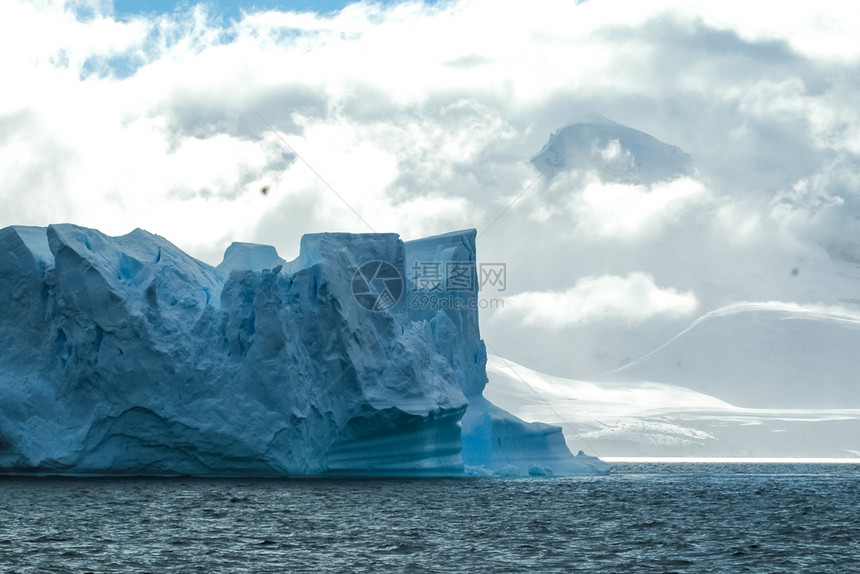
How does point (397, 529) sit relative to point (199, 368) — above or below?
below

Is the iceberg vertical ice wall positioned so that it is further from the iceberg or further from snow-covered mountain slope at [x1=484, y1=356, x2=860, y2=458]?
snow-covered mountain slope at [x1=484, y1=356, x2=860, y2=458]

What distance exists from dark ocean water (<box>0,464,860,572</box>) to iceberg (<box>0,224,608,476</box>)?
0.97m

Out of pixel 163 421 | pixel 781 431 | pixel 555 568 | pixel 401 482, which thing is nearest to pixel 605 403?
pixel 781 431

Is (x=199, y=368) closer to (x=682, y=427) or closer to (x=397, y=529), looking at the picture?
(x=397, y=529)

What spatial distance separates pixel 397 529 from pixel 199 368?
980 cm

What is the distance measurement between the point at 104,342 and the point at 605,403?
84043 millimetres

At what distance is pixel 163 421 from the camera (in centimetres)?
2675

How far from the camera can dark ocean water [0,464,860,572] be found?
607 inches

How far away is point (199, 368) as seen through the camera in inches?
1070

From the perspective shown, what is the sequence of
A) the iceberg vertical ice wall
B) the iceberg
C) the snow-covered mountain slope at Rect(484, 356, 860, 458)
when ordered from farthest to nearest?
the snow-covered mountain slope at Rect(484, 356, 860, 458)
the iceberg vertical ice wall
the iceberg

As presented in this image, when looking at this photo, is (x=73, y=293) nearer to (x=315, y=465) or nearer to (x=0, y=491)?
(x=0, y=491)

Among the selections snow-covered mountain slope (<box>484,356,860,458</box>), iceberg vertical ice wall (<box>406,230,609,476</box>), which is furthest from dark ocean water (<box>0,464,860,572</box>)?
snow-covered mountain slope (<box>484,356,860,458</box>)

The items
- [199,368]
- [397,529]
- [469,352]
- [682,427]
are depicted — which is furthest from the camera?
[682,427]

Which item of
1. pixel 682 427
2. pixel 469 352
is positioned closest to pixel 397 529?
pixel 469 352
